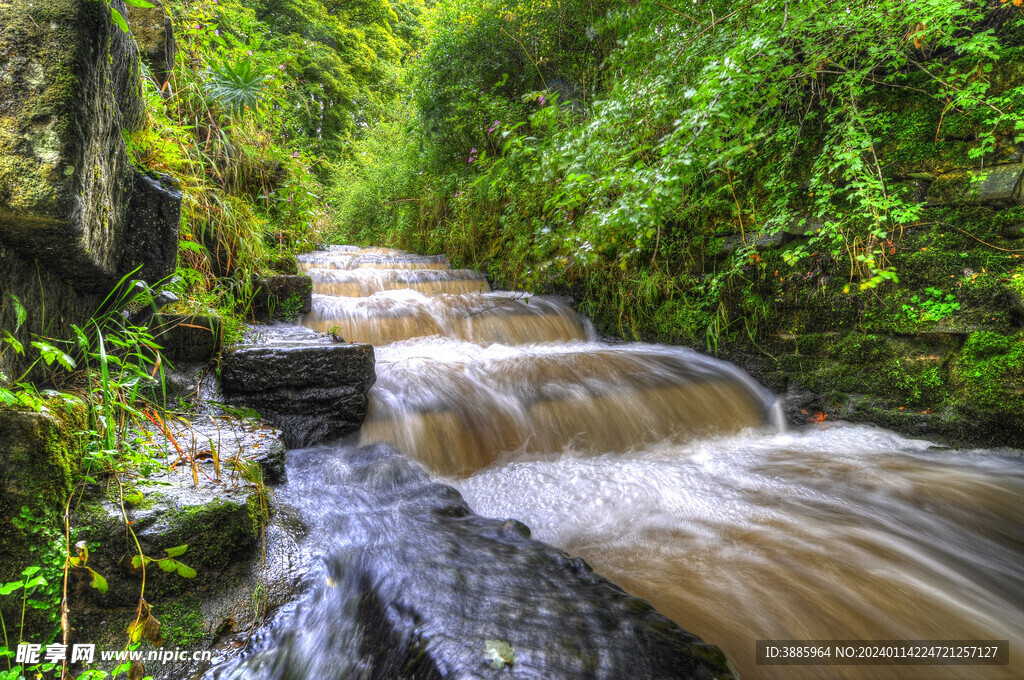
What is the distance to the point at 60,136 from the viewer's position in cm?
123

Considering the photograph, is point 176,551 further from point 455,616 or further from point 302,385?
point 302,385

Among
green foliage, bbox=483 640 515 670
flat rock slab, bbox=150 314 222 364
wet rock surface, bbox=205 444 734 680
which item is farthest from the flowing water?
flat rock slab, bbox=150 314 222 364

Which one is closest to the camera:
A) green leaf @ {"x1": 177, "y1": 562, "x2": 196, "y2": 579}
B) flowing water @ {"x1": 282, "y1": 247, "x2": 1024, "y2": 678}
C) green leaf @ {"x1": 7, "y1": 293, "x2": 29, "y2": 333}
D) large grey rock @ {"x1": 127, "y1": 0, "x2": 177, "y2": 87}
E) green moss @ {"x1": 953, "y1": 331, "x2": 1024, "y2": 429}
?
green leaf @ {"x1": 177, "y1": 562, "x2": 196, "y2": 579}

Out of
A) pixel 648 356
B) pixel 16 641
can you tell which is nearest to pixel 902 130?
pixel 648 356

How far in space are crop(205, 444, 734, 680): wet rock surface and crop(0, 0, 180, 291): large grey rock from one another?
1.22 meters

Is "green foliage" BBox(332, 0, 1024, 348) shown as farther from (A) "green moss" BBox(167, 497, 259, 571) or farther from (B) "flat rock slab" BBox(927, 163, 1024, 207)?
(A) "green moss" BBox(167, 497, 259, 571)

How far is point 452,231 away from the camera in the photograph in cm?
677

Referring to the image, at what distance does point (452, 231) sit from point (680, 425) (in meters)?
4.91

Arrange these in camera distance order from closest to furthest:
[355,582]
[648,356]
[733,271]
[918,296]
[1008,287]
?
[355,582], [1008,287], [918,296], [733,271], [648,356]

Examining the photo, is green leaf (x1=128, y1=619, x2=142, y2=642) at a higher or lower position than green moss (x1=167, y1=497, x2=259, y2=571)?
lower

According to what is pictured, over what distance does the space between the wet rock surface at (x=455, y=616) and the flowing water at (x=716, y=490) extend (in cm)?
35

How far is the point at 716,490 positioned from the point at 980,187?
2.48 m

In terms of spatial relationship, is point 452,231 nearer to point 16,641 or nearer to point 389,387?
point 389,387

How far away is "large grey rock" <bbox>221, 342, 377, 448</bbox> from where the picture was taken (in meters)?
2.30
